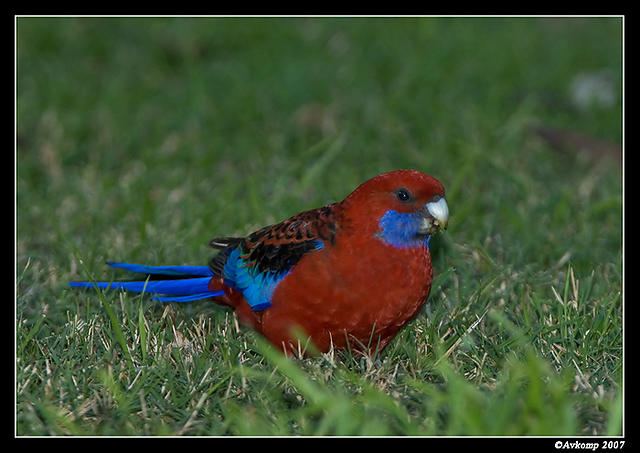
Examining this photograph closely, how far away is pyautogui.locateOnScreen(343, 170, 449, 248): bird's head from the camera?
2922 mm

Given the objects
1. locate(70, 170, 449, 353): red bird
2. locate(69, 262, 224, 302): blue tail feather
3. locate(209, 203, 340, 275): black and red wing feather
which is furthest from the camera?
locate(69, 262, 224, 302): blue tail feather

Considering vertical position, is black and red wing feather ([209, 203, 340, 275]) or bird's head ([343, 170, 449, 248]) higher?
bird's head ([343, 170, 449, 248])

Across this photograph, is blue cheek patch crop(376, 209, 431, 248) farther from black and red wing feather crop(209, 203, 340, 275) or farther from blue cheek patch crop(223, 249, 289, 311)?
blue cheek patch crop(223, 249, 289, 311)

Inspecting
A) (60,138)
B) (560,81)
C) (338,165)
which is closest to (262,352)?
(338,165)

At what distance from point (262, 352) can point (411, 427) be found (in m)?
0.76

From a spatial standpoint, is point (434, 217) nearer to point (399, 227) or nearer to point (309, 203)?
point (399, 227)

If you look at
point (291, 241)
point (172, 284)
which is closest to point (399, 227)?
point (291, 241)

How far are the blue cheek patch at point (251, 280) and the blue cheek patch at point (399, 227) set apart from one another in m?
0.43

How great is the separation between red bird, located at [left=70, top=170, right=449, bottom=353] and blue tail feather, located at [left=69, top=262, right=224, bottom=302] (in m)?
0.35

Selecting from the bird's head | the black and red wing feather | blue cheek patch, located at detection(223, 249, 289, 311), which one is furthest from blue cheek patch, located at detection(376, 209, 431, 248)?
blue cheek patch, located at detection(223, 249, 289, 311)

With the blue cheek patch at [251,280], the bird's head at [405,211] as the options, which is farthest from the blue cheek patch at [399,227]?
the blue cheek patch at [251,280]

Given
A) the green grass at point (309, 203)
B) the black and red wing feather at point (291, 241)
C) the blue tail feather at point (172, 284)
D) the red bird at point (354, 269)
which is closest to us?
the green grass at point (309, 203)

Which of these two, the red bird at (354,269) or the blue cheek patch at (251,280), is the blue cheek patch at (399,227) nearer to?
the red bird at (354,269)

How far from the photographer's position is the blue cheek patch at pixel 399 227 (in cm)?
292
